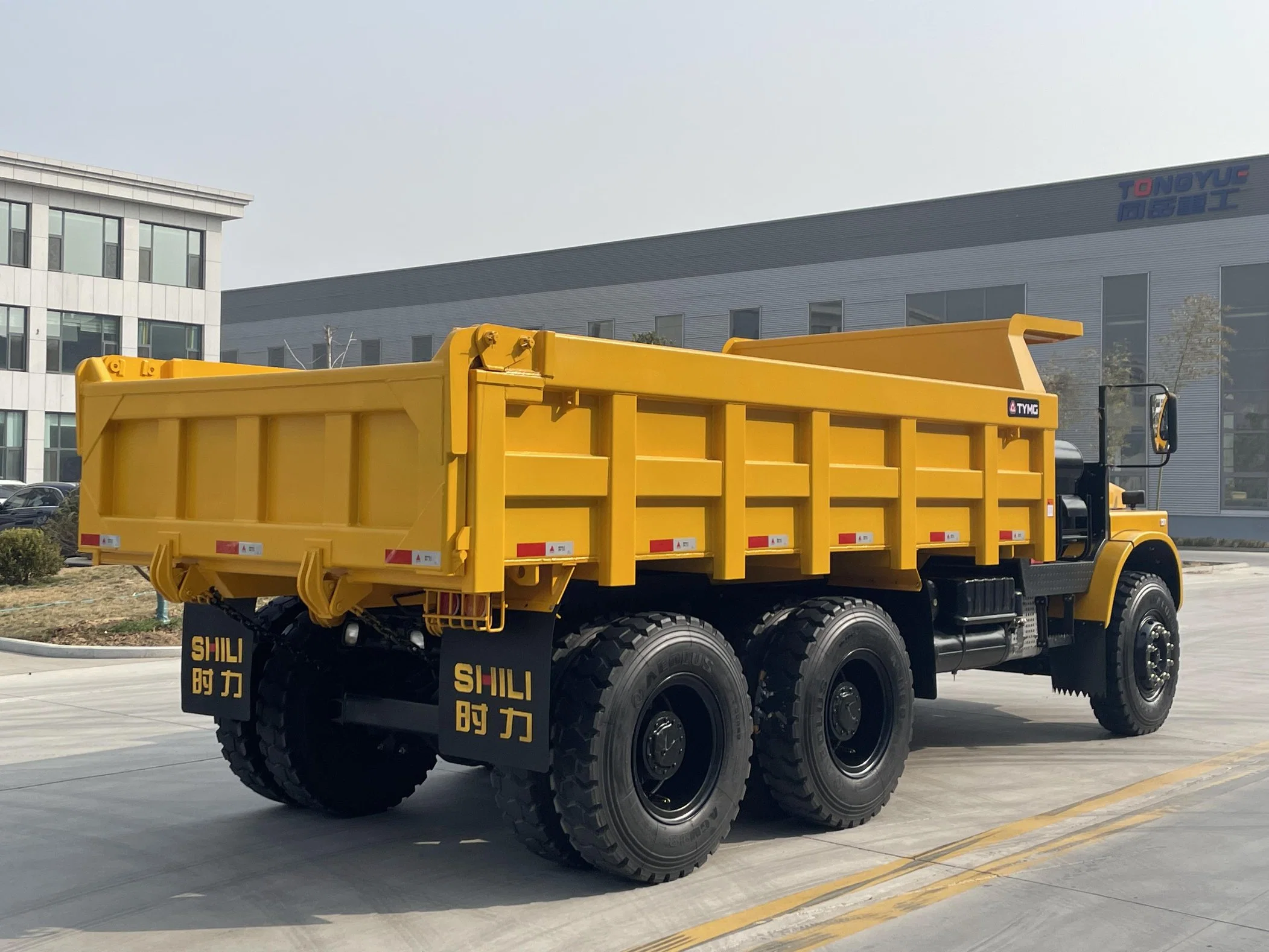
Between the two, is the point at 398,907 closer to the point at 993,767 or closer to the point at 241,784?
the point at 241,784

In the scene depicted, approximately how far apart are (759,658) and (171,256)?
49233mm

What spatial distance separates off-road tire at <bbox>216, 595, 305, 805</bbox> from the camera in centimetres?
675

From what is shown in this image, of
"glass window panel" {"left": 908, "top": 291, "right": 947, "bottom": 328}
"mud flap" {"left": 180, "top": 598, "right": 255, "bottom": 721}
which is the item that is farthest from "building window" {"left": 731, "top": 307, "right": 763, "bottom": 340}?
"mud flap" {"left": 180, "top": 598, "right": 255, "bottom": 721}

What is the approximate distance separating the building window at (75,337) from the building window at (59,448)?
1.83 m

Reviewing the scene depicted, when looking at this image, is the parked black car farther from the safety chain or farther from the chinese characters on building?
the chinese characters on building

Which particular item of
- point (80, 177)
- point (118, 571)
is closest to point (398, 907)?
point (118, 571)

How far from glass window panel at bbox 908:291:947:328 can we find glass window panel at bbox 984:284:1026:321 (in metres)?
1.79

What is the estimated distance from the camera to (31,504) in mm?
34594

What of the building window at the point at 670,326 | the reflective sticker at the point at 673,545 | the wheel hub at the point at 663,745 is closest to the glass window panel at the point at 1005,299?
the building window at the point at 670,326

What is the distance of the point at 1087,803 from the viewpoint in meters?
7.47

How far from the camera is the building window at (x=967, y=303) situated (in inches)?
2046

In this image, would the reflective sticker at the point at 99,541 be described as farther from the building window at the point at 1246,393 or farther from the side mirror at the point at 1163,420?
the building window at the point at 1246,393

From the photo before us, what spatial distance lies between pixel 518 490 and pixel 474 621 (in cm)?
57

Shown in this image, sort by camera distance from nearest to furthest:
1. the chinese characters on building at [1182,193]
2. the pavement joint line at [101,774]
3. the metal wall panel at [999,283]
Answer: the pavement joint line at [101,774] < the chinese characters on building at [1182,193] < the metal wall panel at [999,283]
